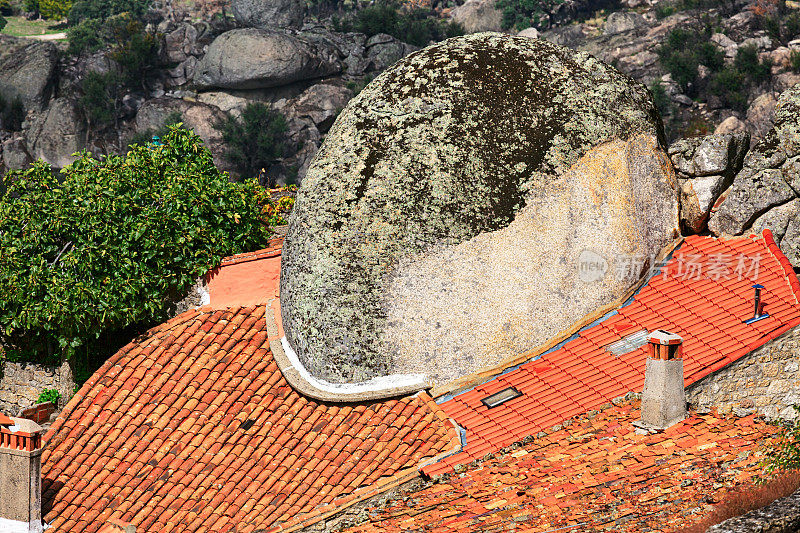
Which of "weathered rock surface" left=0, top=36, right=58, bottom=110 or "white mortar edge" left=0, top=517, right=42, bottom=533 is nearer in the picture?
"white mortar edge" left=0, top=517, right=42, bottom=533

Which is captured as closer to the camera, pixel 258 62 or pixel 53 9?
pixel 258 62

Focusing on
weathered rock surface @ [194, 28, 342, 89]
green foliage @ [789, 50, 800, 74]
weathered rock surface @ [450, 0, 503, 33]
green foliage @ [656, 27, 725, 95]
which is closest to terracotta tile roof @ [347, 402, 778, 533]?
green foliage @ [789, 50, 800, 74]

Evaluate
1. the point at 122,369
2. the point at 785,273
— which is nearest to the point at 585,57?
the point at 785,273

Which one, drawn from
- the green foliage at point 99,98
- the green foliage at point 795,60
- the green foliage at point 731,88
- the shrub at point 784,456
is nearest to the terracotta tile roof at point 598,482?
the shrub at point 784,456

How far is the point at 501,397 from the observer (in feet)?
47.8

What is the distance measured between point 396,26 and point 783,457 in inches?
3590

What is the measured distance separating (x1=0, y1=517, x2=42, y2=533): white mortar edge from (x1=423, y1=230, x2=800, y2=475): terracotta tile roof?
6.16m

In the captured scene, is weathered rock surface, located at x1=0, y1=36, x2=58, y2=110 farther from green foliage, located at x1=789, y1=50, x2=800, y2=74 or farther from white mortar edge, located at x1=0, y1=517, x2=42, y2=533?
white mortar edge, located at x1=0, y1=517, x2=42, y2=533

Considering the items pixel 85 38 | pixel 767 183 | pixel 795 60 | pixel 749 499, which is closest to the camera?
pixel 749 499

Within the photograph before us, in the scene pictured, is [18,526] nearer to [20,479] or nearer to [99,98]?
[20,479]

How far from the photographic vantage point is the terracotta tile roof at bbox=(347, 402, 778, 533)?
11.1 metres

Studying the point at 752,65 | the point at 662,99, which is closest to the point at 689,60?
the point at 752,65

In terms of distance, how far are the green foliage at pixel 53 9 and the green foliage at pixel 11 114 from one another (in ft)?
81.8

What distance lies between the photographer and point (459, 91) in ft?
51.9
